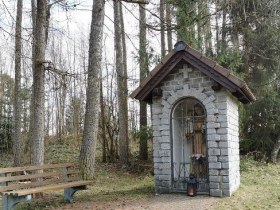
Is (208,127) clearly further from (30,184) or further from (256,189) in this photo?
(30,184)

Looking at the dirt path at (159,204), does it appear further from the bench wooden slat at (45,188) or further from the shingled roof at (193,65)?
the shingled roof at (193,65)

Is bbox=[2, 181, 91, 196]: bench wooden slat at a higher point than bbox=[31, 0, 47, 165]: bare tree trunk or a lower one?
lower

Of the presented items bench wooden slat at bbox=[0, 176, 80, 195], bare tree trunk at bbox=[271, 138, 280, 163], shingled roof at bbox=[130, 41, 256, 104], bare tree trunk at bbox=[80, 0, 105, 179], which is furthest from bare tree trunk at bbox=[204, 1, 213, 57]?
bench wooden slat at bbox=[0, 176, 80, 195]

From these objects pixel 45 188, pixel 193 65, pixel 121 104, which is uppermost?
pixel 193 65

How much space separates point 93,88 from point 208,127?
3.59 meters

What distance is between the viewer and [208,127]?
340 inches

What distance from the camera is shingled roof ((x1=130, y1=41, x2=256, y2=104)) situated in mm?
8289

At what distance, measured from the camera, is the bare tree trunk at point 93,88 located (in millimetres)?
10094

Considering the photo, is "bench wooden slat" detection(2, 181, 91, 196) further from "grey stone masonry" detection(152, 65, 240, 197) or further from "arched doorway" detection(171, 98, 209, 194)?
"arched doorway" detection(171, 98, 209, 194)

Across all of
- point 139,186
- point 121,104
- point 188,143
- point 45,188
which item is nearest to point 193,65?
point 188,143

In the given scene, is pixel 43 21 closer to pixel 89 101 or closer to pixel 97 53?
pixel 97 53

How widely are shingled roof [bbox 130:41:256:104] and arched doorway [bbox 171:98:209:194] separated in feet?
2.83

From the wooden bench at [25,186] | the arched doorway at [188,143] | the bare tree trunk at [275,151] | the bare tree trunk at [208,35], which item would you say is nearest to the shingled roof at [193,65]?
the arched doorway at [188,143]

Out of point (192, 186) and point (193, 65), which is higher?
point (193, 65)
